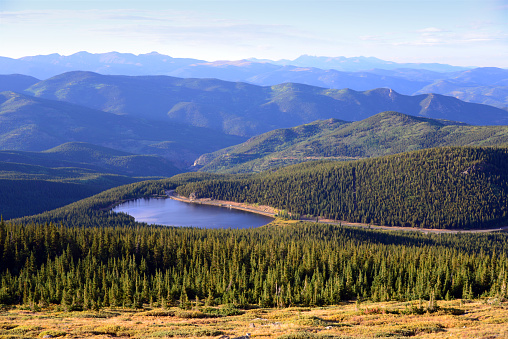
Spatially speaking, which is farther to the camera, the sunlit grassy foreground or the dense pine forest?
the dense pine forest

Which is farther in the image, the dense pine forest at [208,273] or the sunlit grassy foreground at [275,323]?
the dense pine forest at [208,273]

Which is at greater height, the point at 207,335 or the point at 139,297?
the point at 207,335

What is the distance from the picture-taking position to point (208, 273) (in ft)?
464

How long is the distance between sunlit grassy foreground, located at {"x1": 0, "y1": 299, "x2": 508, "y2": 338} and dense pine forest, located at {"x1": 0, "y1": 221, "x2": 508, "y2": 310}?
11438 millimetres

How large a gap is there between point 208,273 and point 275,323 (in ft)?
201

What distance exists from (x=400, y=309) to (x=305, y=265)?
55.0 metres

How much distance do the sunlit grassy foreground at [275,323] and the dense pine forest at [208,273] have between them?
1144 cm

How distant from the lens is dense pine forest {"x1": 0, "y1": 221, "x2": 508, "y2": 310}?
119 meters

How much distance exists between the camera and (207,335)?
73375mm

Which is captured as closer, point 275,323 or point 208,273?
point 275,323

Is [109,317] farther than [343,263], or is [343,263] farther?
[343,263]

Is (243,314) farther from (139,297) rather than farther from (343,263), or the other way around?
(343,263)

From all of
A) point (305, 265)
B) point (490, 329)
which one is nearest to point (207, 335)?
point (490, 329)

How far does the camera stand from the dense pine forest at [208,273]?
119375mm
